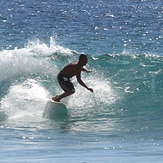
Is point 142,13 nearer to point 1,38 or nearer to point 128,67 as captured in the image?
point 1,38

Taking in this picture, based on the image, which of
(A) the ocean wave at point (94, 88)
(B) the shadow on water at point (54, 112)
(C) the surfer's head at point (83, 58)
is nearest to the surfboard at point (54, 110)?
(B) the shadow on water at point (54, 112)

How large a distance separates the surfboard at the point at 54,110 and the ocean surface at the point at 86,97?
0.03 m

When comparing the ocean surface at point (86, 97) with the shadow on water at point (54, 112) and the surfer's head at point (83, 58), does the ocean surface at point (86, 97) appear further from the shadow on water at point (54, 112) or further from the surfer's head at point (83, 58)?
the surfer's head at point (83, 58)

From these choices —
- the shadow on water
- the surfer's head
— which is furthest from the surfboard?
the surfer's head

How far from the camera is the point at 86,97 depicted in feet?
53.9

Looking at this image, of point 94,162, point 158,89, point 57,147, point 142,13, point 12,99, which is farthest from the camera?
point 142,13

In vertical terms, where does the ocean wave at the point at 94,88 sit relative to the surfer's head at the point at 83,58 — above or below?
below

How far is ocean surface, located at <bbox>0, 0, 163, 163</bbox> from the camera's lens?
10023 mm

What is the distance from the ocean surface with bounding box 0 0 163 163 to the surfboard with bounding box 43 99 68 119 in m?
0.03

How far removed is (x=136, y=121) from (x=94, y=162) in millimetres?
5704

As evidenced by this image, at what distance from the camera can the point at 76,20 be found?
35188 mm

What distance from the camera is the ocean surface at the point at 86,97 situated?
10023 millimetres

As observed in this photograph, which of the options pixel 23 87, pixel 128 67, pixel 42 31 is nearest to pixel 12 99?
pixel 23 87

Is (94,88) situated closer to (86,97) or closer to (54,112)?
(86,97)
